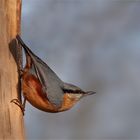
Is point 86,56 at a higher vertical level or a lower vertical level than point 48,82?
higher

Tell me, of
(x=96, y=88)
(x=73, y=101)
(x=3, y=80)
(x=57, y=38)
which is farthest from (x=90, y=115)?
(x=3, y=80)

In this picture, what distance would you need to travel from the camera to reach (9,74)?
1.79m

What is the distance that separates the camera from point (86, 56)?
3262 millimetres

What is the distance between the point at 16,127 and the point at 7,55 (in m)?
0.22

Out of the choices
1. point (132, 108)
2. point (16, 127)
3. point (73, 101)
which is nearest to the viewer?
point (16, 127)

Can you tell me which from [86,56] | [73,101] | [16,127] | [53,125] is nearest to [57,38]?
[86,56]

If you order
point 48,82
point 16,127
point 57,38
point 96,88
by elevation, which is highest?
point 57,38

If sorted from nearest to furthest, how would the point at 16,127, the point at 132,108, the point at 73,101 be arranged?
the point at 16,127, the point at 73,101, the point at 132,108

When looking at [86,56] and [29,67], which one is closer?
[29,67]

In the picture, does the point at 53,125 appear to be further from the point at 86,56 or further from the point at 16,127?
the point at 16,127

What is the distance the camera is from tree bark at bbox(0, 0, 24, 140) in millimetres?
1734

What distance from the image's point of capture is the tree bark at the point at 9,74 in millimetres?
1734

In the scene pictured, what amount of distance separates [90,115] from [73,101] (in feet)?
4.40

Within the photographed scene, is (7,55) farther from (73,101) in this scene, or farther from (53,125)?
(53,125)
